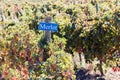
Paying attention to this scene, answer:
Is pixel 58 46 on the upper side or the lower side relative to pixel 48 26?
lower

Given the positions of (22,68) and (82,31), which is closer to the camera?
(22,68)

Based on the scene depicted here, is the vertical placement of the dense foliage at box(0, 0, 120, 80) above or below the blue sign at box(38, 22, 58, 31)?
below

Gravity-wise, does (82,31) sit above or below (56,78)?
above

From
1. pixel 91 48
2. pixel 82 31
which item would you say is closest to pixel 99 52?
pixel 91 48

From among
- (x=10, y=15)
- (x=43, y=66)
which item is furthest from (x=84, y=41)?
(x=10, y=15)

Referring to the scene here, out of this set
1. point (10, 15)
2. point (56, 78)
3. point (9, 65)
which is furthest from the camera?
point (10, 15)

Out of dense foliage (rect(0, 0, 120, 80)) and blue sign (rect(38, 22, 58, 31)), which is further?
dense foliage (rect(0, 0, 120, 80))

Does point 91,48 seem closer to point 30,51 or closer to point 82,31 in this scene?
Answer: point 82,31

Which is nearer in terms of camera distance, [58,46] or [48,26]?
[48,26]

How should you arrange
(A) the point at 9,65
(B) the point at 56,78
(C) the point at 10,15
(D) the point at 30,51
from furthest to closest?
(C) the point at 10,15, (A) the point at 9,65, (D) the point at 30,51, (B) the point at 56,78
